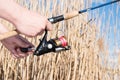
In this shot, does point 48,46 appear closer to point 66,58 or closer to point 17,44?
point 17,44

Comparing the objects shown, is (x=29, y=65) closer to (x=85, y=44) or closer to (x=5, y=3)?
(x=85, y=44)

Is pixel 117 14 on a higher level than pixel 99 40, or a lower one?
higher

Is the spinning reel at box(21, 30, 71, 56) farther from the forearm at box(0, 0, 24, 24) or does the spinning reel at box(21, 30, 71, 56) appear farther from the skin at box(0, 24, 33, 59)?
the forearm at box(0, 0, 24, 24)

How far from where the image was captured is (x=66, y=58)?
137 inches

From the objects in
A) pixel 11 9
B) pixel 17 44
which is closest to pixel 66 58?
pixel 17 44

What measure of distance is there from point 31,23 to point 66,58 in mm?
1944

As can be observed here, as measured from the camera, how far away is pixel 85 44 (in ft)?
11.4

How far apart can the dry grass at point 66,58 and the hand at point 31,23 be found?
71.1 inches

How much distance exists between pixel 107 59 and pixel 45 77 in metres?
0.67

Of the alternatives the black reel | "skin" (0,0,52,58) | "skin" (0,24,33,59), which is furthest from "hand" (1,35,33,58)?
"skin" (0,0,52,58)

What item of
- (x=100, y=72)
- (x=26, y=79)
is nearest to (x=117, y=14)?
(x=100, y=72)

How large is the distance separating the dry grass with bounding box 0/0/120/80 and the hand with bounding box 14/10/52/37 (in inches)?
71.1

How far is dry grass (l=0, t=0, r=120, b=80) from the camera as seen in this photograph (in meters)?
3.44

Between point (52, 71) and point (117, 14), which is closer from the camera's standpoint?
point (52, 71)
